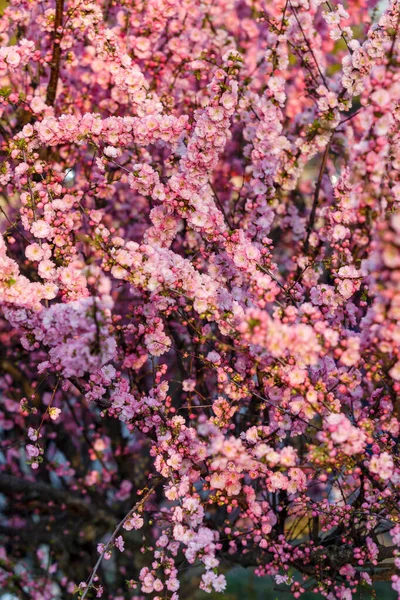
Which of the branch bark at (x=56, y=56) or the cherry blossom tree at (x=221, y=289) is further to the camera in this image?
the branch bark at (x=56, y=56)

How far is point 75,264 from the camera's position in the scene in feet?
10.6

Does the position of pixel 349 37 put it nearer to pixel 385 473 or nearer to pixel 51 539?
pixel 385 473

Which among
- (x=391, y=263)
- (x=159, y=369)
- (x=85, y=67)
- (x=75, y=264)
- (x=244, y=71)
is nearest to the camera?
(x=391, y=263)

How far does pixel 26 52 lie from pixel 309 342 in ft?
8.88

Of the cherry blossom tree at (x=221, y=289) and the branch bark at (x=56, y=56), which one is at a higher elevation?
the branch bark at (x=56, y=56)

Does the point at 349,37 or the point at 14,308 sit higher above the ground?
the point at 349,37

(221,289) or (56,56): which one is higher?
(56,56)

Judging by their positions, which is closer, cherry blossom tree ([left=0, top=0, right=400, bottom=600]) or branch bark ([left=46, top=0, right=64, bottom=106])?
cherry blossom tree ([left=0, top=0, right=400, bottom=600])

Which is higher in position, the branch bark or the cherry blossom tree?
the branch bark

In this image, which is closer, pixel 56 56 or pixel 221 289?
pixel 221 289

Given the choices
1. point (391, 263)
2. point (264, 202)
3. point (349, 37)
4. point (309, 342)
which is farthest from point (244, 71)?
point (391, 263)

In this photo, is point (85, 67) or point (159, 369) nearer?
point (159, 369)

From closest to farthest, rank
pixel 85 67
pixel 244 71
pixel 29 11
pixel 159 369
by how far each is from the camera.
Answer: pixel 159 369, pixel 29 11, pixel 244 71, pixel 85 67

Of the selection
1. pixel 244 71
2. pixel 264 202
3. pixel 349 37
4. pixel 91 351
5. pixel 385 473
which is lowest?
pixel 385 473
